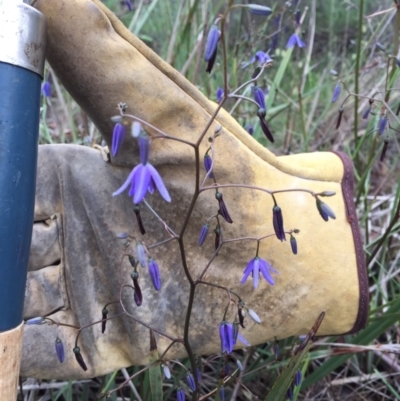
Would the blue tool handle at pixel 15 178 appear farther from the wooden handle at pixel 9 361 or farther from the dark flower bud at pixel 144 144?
the dark flower bud at pixel 144 144

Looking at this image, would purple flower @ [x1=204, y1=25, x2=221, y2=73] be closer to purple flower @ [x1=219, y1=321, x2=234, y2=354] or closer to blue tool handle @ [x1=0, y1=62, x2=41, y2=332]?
blue tool handle @ [x1=0, y1=62, x2=41, y2=332]

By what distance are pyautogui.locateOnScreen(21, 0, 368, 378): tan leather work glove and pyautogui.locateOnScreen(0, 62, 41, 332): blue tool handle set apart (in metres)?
0.15

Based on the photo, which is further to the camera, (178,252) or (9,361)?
(178,252)

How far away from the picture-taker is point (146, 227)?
726 millimetres

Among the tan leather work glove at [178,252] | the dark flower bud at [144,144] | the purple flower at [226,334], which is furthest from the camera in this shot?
the tan leather work glove at [178,252]

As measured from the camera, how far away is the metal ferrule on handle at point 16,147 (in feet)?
1.70

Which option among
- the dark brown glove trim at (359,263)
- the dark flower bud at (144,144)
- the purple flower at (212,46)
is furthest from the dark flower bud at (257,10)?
the dark brown glove trim at (359,263)

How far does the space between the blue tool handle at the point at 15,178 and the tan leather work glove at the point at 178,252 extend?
0.15 metres

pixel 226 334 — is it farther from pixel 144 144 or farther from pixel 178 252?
pixel 144 144

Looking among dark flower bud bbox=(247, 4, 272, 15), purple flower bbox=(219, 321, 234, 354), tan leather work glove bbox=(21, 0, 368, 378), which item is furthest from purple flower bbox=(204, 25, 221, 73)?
purple flower bbox=(219, 321, 234, 354)

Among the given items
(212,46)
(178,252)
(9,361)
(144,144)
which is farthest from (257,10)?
(9,361)

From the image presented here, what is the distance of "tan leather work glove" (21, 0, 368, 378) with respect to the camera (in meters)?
0.70

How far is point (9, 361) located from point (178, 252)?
27 centimetres

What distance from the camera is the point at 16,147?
1.73 feet
